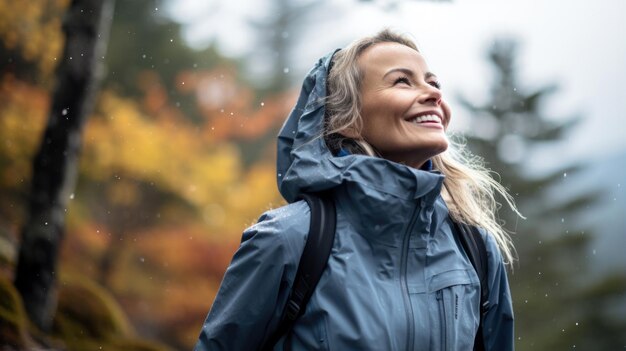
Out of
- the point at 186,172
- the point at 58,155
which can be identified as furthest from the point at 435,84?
the point at 186,172

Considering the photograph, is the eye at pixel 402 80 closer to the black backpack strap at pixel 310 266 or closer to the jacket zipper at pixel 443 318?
the black backpack strap at pixel 310 266

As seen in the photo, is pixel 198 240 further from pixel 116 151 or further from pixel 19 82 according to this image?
pixel 19 82

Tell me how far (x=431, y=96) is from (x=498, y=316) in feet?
2.27

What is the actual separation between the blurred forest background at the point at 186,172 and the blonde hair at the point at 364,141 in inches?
496

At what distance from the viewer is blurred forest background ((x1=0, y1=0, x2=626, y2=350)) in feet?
56.6

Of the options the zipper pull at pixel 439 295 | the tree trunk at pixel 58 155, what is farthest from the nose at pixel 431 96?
the tree trunk at pixel 58 155

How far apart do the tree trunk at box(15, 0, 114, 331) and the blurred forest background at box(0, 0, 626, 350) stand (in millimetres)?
6978

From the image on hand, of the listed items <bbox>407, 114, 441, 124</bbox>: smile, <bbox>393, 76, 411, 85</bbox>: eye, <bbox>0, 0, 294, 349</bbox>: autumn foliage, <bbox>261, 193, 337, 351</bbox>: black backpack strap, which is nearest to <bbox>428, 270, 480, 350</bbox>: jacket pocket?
<bbox>261, 193, 337, 351</bbox>: black backpack strap

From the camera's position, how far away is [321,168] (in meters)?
2.12

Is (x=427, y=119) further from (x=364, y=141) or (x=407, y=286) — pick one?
(x=407, y=286)

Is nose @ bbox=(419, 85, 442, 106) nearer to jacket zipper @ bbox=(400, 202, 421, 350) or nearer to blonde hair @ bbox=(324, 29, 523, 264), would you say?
blonde hair @ bbox=(324, 29, 523, 264)

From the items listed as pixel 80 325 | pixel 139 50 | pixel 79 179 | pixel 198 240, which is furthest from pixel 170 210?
pixel 80 325

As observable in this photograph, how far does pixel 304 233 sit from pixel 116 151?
54.3 feet

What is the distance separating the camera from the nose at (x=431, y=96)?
2.24 meters
